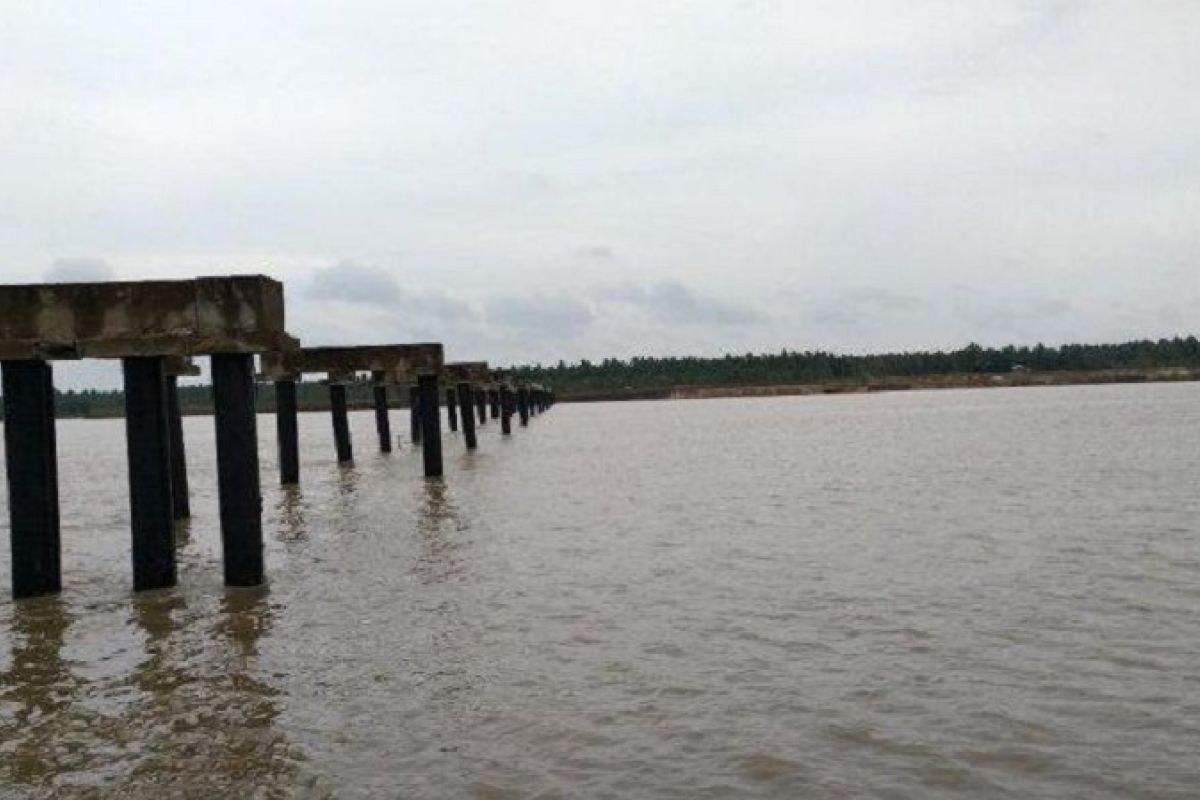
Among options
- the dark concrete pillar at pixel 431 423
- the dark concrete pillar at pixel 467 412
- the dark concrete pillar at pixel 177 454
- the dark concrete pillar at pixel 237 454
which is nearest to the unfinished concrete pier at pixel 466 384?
the dark concrete pillar at pixel 467 412

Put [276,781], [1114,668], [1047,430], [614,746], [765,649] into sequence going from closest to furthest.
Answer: [276,781]
[614,746]
[1114,668]
[765,649]
[1047,430]

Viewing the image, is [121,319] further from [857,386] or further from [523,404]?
[857,386]

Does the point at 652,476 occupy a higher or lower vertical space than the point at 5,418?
lower

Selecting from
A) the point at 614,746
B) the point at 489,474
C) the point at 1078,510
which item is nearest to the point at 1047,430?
the point at 489,474

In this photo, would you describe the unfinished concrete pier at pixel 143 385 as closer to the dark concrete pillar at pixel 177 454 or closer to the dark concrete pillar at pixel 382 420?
the dark concrete pillar at pixel 177 454

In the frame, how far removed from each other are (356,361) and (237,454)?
1418 cm

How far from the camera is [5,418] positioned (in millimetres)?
11711

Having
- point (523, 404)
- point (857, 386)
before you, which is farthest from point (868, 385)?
point (523, 404)

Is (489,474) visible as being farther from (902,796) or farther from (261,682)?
(902,796)

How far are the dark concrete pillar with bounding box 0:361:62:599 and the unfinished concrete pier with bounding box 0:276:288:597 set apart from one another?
11mm

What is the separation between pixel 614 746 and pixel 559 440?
4376cm

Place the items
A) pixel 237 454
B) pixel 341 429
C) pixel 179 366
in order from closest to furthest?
pixel 237 454 < pixel 179 366 < pixel 341 429

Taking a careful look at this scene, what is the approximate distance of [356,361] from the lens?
86.5 feet

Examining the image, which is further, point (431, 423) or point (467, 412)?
point (467, 412)
